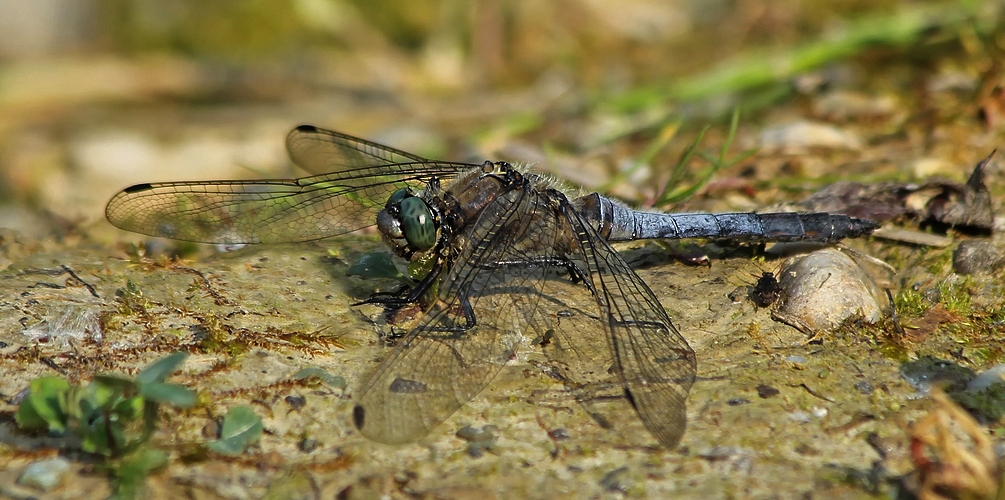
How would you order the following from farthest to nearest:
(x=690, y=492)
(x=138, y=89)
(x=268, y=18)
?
1. (x=268, y=18)
2. (x=138, y=89)
3. (x=690, y=492)

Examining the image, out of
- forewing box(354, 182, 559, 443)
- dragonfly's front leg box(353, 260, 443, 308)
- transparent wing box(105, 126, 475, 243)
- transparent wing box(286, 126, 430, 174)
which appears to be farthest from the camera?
transparent wing box(286, 126, 430, 174)

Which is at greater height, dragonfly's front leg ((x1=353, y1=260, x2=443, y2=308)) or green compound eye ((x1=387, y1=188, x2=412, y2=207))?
green compound eye ((x1=387, y1=188, x2=412, y2=207))

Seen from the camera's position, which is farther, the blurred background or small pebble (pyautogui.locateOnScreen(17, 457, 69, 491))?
the blurred background

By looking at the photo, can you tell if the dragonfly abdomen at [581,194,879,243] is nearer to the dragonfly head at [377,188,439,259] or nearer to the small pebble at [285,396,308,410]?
the dragonfly head at [377,188,439,259]

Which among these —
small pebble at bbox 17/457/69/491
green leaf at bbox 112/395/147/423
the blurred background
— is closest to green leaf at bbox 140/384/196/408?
green leaf at bbox 112/395/147/423

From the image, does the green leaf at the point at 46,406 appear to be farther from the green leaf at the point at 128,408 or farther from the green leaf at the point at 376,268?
the green leaf at the point at 376,268

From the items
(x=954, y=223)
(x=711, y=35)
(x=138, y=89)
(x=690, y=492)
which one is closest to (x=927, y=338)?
(x=954, y=223)

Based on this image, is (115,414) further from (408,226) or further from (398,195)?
(398,195)

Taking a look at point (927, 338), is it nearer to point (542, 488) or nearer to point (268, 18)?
point (542, 488)
